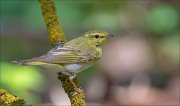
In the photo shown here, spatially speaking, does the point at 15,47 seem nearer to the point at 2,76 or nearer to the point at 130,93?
the point at 130,93

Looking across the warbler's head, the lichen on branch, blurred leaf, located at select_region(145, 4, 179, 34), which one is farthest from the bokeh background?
the lichen on branch

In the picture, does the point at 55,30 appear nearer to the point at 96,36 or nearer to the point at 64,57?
the point at 64,57

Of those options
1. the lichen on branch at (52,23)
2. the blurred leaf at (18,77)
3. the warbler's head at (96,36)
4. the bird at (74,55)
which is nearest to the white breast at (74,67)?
the bird at (74,55)

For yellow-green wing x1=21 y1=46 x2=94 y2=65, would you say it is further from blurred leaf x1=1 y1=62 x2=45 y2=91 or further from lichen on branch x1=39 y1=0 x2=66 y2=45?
blurred leaf x1=1 y1=62 x2=45 y2=91

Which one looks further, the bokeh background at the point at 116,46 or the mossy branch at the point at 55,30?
the bokeh background at the point at 116,46

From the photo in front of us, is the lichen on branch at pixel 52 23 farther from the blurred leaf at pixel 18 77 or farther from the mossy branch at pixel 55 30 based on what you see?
the blurred leaf at pixel 18 77

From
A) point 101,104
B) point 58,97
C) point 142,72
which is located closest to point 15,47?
point 58,97
